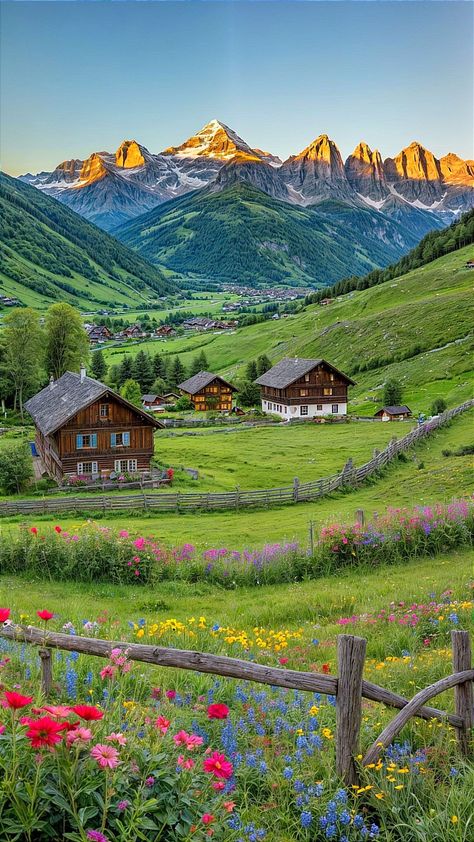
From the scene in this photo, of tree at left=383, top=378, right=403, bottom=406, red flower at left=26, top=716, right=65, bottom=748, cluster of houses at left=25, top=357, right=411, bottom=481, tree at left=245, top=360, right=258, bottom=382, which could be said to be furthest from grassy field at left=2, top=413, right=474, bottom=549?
tree at left=245, top=360, right=258, bottom=382

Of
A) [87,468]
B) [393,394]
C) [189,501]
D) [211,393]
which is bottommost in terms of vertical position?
[189,501]

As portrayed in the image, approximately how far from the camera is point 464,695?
241 inches

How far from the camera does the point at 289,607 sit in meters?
13.5

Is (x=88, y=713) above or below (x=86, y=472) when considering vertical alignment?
above

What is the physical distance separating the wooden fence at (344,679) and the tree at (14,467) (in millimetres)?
39004

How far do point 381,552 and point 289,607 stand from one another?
18.4 ft

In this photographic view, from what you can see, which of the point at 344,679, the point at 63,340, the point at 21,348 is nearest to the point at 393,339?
the point at 63,340

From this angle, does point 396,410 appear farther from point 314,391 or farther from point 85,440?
point 85,440

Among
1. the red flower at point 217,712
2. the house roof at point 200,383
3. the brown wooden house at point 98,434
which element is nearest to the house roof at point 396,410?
the brown wooden house at point 98,434

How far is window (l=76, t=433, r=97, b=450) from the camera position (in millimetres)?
47062

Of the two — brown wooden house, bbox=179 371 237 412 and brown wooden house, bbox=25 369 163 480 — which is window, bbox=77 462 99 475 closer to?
brown wooden house, bbox=25 369 163 480

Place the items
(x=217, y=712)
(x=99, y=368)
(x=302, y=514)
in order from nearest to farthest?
(x=217, y=712) < (x=302, y=514) < (x=99, y=368)

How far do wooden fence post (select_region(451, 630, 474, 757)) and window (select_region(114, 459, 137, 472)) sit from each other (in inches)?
1727

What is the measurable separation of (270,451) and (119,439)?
1439 cm
